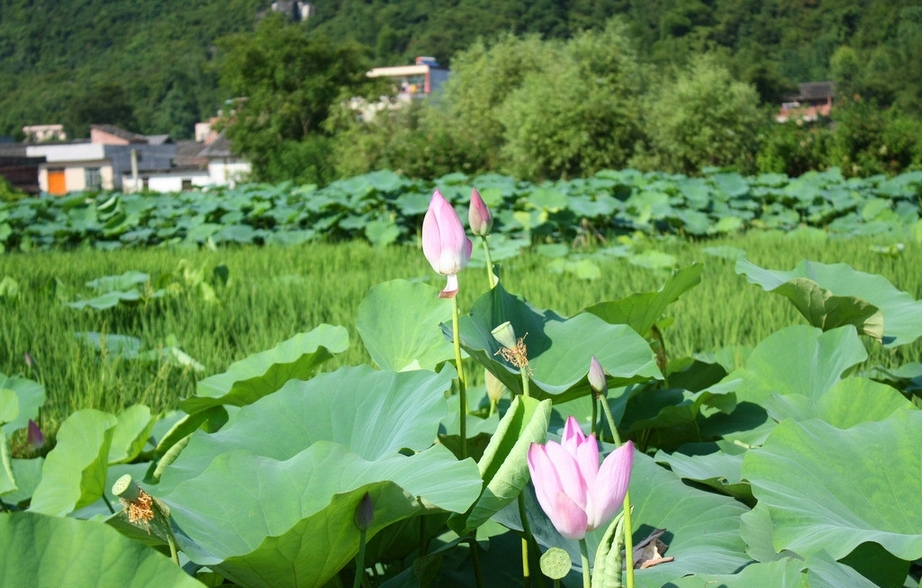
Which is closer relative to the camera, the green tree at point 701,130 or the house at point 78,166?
the green tree at point 701,130

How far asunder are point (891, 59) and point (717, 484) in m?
37.7

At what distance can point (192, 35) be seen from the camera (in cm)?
7650

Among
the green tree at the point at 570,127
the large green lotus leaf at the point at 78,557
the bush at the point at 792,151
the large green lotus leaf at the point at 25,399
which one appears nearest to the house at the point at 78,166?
the green tree at the point at 570,127

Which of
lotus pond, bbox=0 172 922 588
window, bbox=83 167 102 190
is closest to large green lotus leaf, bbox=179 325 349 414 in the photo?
lotus pond, bbox=0 172 922 588

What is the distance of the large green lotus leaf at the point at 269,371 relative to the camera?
805 millimetres

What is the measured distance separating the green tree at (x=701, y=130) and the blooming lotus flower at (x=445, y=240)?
13.2 m

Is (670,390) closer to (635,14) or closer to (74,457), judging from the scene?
(74,457)

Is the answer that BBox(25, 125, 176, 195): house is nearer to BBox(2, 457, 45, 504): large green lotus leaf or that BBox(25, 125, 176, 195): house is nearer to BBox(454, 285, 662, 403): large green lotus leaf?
BBox(2, 457, 45, 504): large green lotus leaf

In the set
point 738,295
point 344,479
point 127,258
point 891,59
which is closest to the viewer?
point 344,479

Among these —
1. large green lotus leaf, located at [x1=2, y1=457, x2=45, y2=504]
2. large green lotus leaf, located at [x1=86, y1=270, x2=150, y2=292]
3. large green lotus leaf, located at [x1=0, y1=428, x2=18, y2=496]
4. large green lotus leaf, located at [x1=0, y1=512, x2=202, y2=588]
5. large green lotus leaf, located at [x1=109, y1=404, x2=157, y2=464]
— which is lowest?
large green lotus leaf, located at [x1=86, y1=270, x2=150, y2=292]

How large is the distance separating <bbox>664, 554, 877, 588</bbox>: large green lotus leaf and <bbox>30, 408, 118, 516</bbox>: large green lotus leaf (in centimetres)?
52

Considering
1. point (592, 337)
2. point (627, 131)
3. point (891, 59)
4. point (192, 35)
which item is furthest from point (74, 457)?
point (192, 35)

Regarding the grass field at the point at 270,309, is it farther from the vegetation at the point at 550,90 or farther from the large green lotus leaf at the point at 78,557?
the vegetation at the point at 550,90

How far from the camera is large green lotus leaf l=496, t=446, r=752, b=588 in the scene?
50 centimetres
